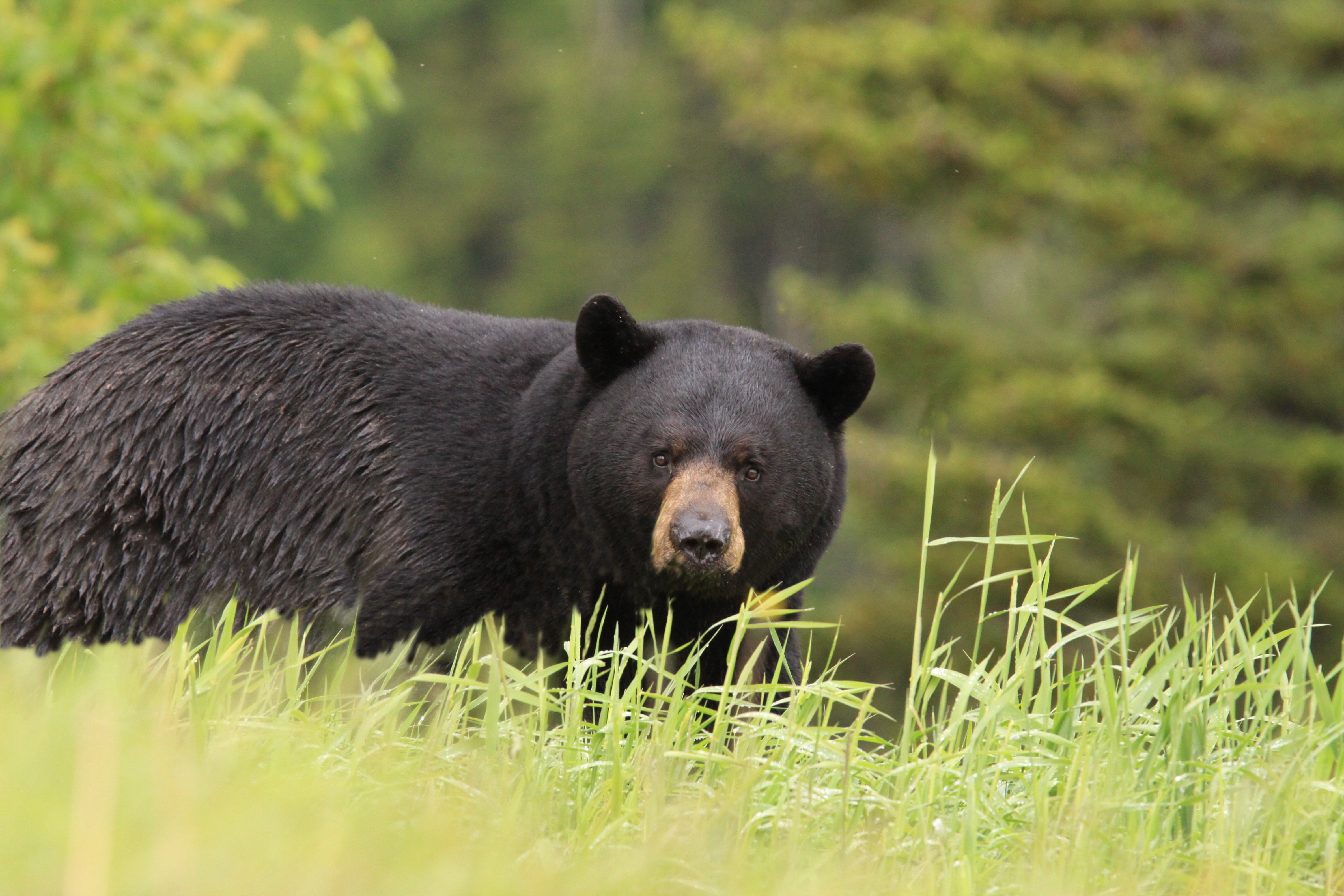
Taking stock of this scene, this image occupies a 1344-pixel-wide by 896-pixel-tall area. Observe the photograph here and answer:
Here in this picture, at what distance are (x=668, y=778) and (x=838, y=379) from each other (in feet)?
5.75

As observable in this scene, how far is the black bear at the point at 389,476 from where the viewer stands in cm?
427

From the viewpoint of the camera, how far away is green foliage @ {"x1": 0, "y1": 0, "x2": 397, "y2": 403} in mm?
8969

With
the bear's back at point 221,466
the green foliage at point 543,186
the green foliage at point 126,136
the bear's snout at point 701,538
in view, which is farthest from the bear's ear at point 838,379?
the green foliage at point 543,186

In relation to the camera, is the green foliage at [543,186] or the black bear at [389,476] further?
the green foliage at [543,186]

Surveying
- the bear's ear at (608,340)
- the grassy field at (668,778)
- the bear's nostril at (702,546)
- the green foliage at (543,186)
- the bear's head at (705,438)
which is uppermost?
→ the green foliage at (543,186)

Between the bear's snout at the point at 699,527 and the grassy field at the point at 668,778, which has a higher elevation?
the bear's snout at the point at 699,527

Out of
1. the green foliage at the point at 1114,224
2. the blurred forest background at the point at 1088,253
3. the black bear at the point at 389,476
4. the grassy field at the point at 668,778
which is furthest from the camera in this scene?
the green foliage at the point at 1114,224

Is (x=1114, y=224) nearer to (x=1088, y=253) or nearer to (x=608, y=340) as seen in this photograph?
(x=1088, y=253)

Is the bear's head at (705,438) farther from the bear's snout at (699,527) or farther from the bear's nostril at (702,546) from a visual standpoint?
the bear's nostril at (702,546)

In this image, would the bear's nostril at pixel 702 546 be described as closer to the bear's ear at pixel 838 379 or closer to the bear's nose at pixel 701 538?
the bear's nose at pixel 701 538

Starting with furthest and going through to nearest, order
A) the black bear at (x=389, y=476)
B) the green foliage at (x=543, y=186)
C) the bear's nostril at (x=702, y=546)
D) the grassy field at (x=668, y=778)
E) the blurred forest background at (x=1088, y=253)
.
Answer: the green foliage at (x=543, y=186) < the blurred forest background at (x=1088, y=253) < the black bear at (x=389, y=476) < the bear's nostril at (x=702, y=546) < the grassy field at (x=668, y=778)

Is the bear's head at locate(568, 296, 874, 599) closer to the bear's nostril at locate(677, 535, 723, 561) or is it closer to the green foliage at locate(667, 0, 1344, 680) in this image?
the bear's nostril at locate(677, 535, 723, 561)

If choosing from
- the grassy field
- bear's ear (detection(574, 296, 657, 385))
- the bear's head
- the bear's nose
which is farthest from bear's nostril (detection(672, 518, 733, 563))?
bear's ear (detection(574, 296, 657, 385))

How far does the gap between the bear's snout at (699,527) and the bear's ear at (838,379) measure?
48 centimetres
